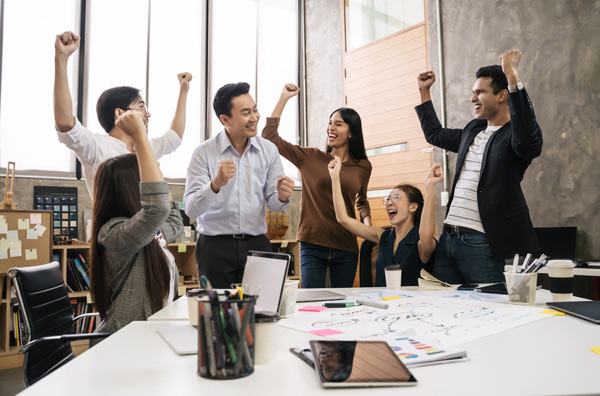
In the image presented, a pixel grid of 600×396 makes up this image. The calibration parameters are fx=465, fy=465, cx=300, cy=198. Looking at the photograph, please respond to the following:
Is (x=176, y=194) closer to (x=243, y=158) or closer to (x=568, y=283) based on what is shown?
(x=243, y=158)

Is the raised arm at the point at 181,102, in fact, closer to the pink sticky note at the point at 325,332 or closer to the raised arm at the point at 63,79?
the raised arm at the point at 63,79

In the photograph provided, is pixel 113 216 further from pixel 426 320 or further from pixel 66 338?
pixel 426 320

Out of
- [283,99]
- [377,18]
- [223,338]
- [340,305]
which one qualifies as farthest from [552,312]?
[377,18]

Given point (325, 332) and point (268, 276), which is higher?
point (268, 276)

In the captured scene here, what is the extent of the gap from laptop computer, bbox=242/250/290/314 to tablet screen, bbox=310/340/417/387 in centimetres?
31

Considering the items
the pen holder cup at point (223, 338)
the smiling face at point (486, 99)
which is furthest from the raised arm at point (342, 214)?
the pen holder cup at point (223, 338)

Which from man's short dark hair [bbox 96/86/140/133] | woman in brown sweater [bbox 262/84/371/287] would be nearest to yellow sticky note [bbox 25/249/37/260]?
man's short dark hair [bbox 96/86/140/133]

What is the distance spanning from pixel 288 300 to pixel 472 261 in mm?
1049

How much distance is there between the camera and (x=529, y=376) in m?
0.74

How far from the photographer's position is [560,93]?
337cm

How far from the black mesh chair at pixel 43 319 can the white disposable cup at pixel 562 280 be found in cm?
137

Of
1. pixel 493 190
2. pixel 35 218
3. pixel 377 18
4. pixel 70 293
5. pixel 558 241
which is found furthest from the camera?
pixel 377 18

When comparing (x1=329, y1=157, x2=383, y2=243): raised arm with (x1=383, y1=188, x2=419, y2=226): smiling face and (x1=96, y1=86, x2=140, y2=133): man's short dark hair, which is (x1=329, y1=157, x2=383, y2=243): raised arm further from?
(x1=96, y1=86, x2=140, y2=133): man's short dark hair

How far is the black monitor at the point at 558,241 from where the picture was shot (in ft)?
10.4
